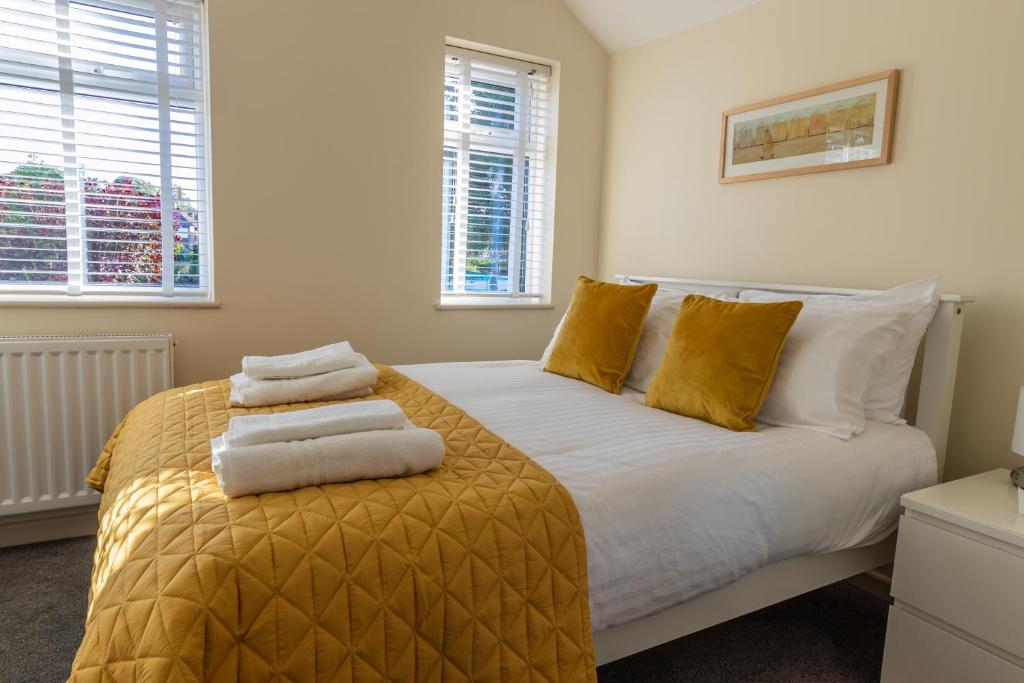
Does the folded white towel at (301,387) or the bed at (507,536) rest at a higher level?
the folded white towel at (301,387)

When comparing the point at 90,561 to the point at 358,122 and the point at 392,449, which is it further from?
the point at 358,122

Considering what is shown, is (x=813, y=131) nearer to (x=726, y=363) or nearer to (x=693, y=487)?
(x=726, y=363)

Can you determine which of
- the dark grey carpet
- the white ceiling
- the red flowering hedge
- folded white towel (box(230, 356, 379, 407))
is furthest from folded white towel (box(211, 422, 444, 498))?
the white ceiling

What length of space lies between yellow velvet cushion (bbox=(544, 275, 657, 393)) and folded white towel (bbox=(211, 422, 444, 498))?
1151 mm

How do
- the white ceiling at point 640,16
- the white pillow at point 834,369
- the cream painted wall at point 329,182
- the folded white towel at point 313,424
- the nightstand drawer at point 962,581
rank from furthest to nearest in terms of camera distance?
the white ceiling at point 640,16
the cream painted wall at point 329,182
the white pillow at point 834,369
the nightstand drawer at point 962,581
the folded white towel at point 313,424

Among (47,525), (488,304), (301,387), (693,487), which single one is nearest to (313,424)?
(301,387)

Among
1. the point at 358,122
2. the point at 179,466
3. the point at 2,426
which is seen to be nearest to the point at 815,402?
the point at 179,466

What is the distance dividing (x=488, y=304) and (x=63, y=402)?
1.89m

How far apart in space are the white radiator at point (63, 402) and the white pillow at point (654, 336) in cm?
184

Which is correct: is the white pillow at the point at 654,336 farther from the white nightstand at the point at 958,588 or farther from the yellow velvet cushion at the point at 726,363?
the white nightstand at the point at 958,588

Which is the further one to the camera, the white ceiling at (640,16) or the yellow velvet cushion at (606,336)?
the white ceiling at (640,16)

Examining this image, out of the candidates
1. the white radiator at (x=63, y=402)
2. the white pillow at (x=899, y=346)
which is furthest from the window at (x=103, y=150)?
the white pillow at (x=899, y=346)

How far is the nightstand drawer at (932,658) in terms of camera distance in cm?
150

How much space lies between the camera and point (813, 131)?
245 centimetres
